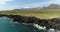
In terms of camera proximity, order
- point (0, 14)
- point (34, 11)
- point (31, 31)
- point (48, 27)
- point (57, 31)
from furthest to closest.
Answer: point (0, 14)
point (34, 11)
point (48, 27)
point (31, 31)
point (57, 31)

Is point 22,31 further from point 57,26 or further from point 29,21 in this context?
point 29,21

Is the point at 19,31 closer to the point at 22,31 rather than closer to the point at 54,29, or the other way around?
the point at 22,31

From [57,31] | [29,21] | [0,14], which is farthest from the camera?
[0,14]

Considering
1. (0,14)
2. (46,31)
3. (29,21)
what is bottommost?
(0,14)

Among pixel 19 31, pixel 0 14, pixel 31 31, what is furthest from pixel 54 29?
pixel 0 14

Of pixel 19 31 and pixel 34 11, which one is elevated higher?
pixel 19 31

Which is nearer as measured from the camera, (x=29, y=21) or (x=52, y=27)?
(x=52, y=27)

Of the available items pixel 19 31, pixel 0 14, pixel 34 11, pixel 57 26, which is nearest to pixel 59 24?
pixel 57 26

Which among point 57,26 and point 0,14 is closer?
point 57,26

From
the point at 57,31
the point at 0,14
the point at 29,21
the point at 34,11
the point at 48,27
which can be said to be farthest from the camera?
the point at 0,14
